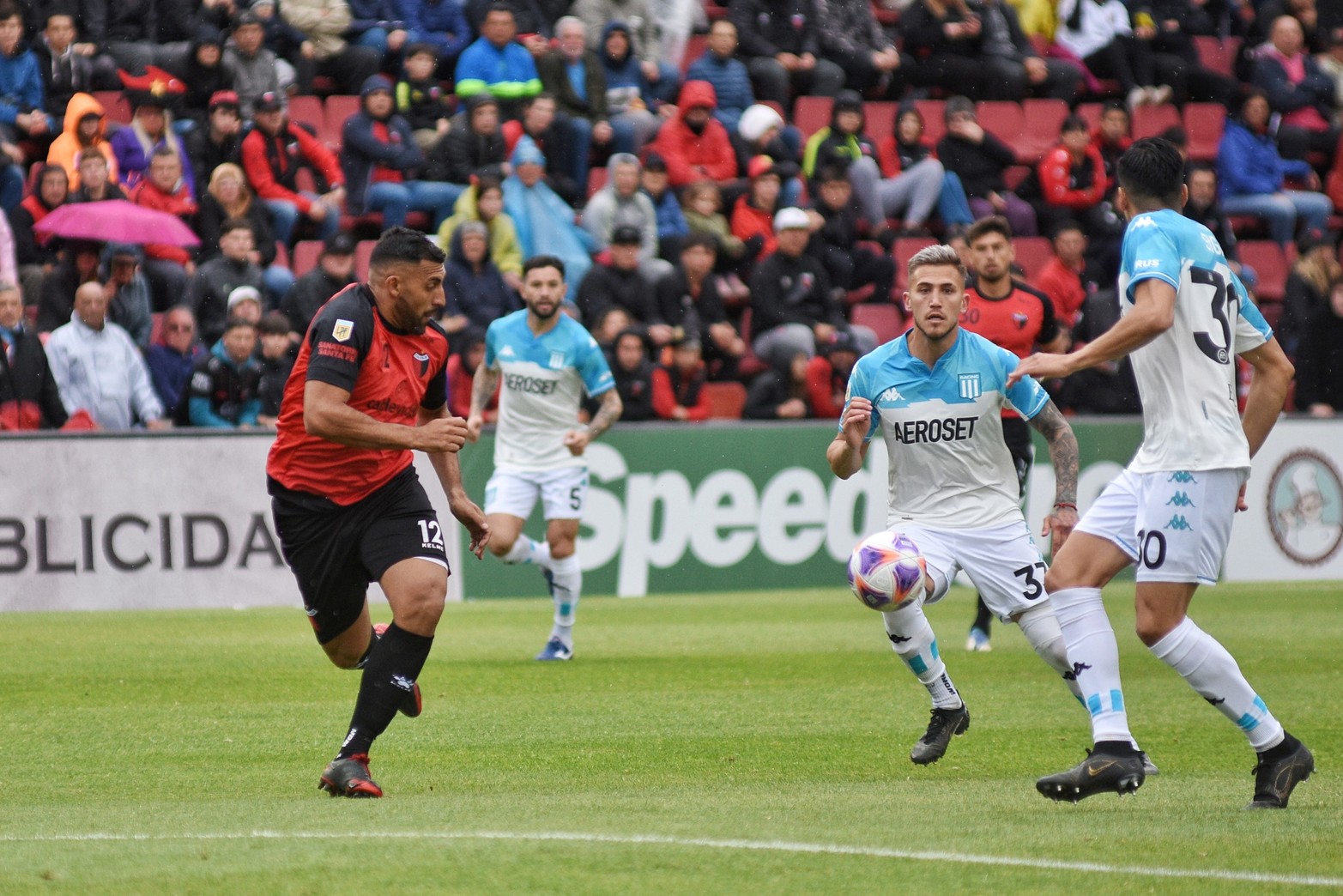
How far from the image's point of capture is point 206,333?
16250 mm

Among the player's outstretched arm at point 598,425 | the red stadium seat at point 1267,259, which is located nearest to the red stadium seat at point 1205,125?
the red stadium seat at point 1267,259

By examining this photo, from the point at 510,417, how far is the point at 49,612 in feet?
14.6

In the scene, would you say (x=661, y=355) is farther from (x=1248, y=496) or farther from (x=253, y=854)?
(x=253, y=854)

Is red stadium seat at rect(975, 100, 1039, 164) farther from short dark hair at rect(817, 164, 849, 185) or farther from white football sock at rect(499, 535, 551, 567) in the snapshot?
white football sock at rect(499, 535, 551, 567)

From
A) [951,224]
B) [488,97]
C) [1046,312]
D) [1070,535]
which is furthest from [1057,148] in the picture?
[1070,535]

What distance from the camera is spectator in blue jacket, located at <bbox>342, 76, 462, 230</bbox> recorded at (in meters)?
17.9

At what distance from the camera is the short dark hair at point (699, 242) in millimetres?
17844

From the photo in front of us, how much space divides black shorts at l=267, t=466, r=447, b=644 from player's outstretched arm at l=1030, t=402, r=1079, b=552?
244 cm

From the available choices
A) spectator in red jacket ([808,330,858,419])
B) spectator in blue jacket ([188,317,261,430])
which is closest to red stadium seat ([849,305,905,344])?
spectator in red jacket ([808,330,858,419])

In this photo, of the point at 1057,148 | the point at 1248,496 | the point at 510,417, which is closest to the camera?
the point at 510,417

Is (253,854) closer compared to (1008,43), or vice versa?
(253,854)

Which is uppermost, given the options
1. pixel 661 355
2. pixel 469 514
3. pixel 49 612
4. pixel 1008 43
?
pixel 1008 43

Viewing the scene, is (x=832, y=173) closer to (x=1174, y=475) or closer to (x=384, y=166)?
(x=384, y=166)

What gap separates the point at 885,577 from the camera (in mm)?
7355
